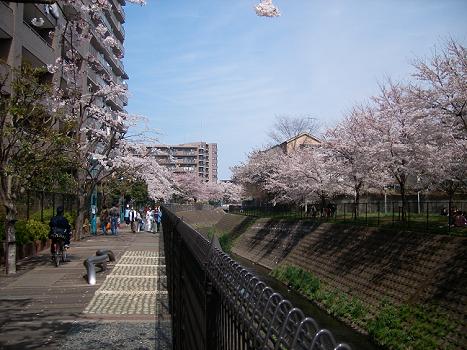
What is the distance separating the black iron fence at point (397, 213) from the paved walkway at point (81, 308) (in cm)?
1048

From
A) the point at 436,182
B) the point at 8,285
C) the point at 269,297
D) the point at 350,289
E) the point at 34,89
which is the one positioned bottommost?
the point at 350,289

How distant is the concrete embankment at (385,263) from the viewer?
13413 mm

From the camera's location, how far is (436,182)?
20.1 m

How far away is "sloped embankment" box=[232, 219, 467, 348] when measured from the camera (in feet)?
44.1

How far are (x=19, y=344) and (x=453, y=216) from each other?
17.5 m

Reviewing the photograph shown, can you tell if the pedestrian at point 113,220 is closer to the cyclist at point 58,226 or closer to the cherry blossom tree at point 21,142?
the cyclist at point 58,226

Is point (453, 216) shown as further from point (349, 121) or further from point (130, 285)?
point (130, 285)

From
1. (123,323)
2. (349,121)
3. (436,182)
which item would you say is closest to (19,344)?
(123,323)

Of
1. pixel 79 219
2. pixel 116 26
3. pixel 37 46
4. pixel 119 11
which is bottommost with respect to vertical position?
pixel 79 219

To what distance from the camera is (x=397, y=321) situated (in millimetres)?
13445

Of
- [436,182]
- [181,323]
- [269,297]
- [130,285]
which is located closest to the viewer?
[269,297]

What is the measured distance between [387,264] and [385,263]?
0.23 metres

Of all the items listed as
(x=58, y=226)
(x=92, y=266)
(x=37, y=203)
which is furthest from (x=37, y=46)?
(x=92, y=266)

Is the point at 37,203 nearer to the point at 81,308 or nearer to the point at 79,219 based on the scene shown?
the point at 79,219
